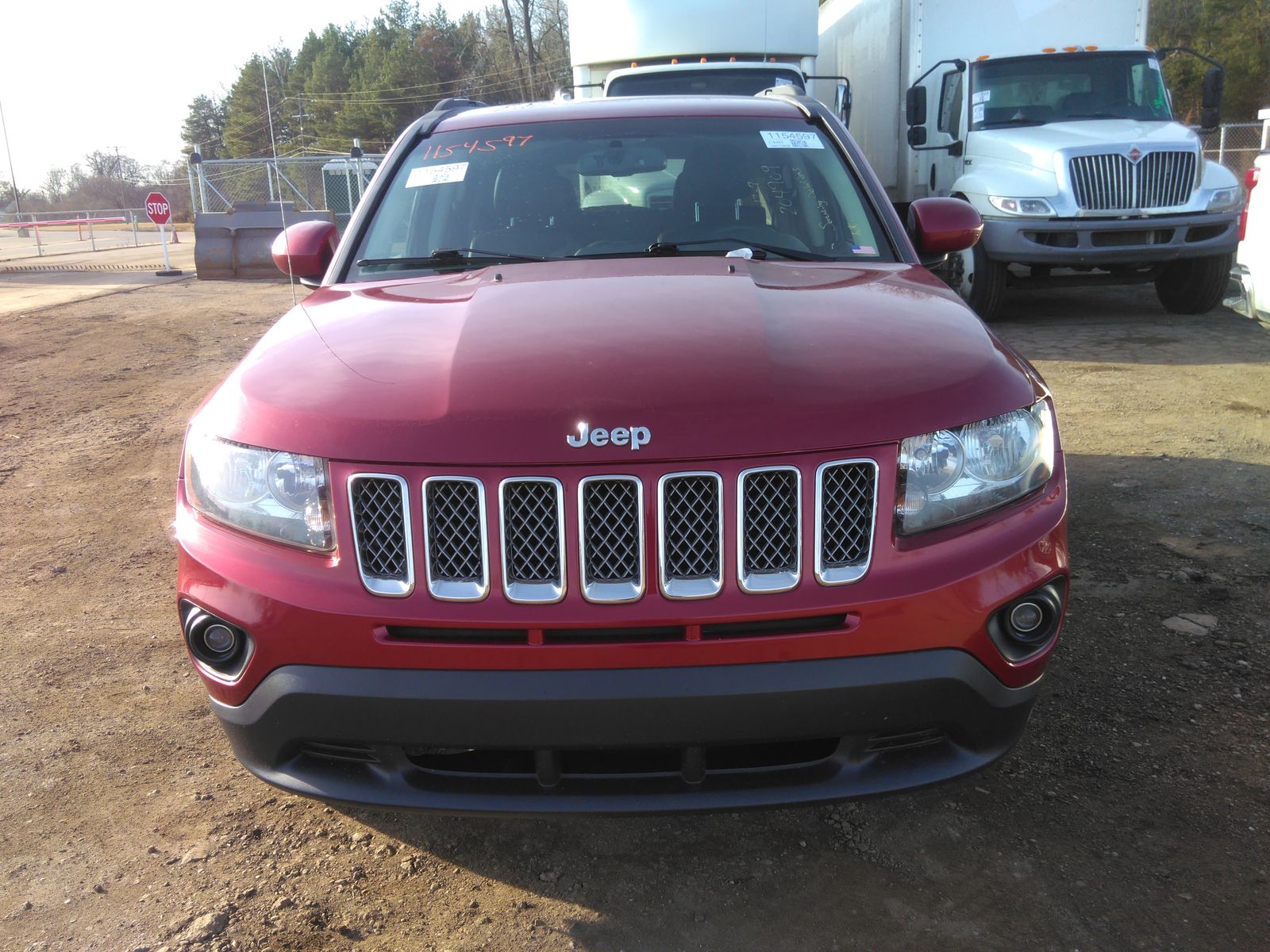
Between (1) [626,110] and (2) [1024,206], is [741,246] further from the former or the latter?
(2) [1024,206]

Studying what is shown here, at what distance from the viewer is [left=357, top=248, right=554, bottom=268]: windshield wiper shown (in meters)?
3.23

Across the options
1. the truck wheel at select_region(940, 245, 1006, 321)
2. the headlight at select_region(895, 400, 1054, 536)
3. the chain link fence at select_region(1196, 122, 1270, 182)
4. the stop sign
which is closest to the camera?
the headlight at select_region(895, 400, 1054, 536)

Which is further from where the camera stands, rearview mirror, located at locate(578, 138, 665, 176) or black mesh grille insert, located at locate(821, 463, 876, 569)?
rearview mirror, located at locate(578, 138, 665, 176)

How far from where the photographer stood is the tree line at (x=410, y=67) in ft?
198

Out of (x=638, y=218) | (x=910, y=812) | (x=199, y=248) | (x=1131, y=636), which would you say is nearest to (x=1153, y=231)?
(x=1131, y=636)

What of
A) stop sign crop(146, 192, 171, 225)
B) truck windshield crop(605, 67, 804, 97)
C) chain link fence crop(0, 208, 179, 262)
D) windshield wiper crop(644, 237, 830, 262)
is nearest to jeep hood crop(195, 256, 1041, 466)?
windshield wiper crop(644, 237, 830, 262)

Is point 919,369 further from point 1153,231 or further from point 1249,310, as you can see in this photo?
point 1153,231

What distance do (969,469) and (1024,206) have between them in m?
7.74

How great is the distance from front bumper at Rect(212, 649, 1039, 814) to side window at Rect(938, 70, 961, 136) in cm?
937

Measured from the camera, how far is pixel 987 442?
86.6 inches

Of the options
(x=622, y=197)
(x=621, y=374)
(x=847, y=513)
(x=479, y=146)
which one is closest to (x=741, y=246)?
(x=622, y=197)

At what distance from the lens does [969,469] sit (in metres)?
2.16

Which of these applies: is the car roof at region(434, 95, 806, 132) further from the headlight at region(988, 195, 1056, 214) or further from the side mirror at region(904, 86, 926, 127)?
the side mirror at region(904, 86, 926, 127)

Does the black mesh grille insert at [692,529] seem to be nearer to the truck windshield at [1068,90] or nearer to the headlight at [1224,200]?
the headlight at [1224,200]
